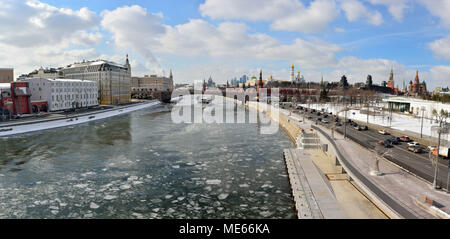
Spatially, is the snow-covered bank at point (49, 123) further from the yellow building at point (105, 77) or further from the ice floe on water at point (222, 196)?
the ice floe on water at point (222, 196)

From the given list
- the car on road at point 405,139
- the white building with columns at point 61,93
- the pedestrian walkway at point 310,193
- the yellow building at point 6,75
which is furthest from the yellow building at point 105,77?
the car on road at point 405,139

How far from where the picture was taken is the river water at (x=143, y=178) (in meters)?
15.6

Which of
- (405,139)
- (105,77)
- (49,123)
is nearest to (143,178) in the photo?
(405,139)

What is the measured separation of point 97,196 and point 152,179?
4144 mm

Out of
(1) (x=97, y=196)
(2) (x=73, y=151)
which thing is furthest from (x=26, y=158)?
(1) (x=97, y=196)

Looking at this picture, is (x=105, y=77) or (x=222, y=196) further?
(x=105, y=77)

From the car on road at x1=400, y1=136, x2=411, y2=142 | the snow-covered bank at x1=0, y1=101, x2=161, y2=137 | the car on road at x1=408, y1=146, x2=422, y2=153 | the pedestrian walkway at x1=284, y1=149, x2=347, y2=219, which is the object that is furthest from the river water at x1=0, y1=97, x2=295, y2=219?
the car on road at x1=400, y1=136, x2=411, y2=142

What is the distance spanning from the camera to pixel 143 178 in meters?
20.6

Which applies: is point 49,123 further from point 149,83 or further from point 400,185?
point 149,83

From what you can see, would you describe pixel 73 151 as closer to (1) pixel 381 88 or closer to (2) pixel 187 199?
(2) pixel 187 199

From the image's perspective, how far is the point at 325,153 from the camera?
27891 mm

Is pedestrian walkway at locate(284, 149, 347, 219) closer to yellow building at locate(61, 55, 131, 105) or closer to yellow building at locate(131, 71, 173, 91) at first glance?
yellow building at locate(61, 55, 131, 105)

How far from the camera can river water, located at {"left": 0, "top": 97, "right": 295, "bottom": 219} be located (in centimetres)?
1555

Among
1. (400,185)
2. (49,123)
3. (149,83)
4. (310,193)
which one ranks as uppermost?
(149,83)
